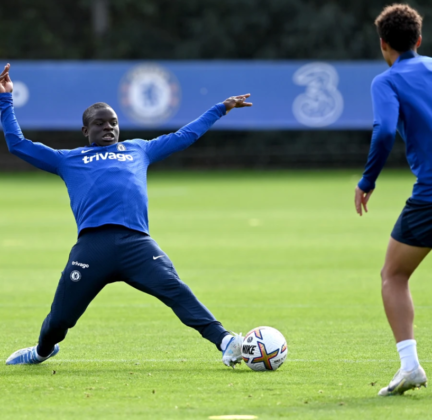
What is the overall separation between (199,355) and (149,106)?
90.4 feet

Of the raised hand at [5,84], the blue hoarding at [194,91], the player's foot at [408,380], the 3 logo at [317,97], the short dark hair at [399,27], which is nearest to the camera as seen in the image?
the player's foot at [408,380]

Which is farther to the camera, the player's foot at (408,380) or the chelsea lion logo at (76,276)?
the chelsea lion logo at (76,276)

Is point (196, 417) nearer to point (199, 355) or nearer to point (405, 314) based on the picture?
point (405, 314)

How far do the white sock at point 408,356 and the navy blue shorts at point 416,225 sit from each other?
0.62 m

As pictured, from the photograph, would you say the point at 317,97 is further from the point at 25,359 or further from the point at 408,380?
the point at 408,380

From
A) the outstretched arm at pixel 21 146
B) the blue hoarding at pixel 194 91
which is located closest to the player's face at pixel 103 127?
the outstretched arm at pixel 21 146

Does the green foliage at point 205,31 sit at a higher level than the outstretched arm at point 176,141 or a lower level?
lower

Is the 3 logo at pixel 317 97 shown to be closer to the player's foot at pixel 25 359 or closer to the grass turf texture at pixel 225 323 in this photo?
the grass turf texture at pixel 225 323

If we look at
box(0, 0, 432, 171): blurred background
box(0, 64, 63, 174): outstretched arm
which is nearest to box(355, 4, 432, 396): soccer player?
box(0, 64, 63, 174): outstretched arm

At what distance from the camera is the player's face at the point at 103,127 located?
22.9 feet

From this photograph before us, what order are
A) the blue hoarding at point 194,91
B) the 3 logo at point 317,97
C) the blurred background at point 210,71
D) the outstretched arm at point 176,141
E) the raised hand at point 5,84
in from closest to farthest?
the raised hand at point 5,84
the outstretched arm at point 176,141
the blue hoarding at point 194,91
the blurred background at point 210,71
the 3 logo at point 317,97

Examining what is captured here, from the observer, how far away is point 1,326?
29.6 feet

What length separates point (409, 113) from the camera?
576 cm

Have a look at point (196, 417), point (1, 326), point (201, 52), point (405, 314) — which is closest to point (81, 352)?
point (1, 326)
